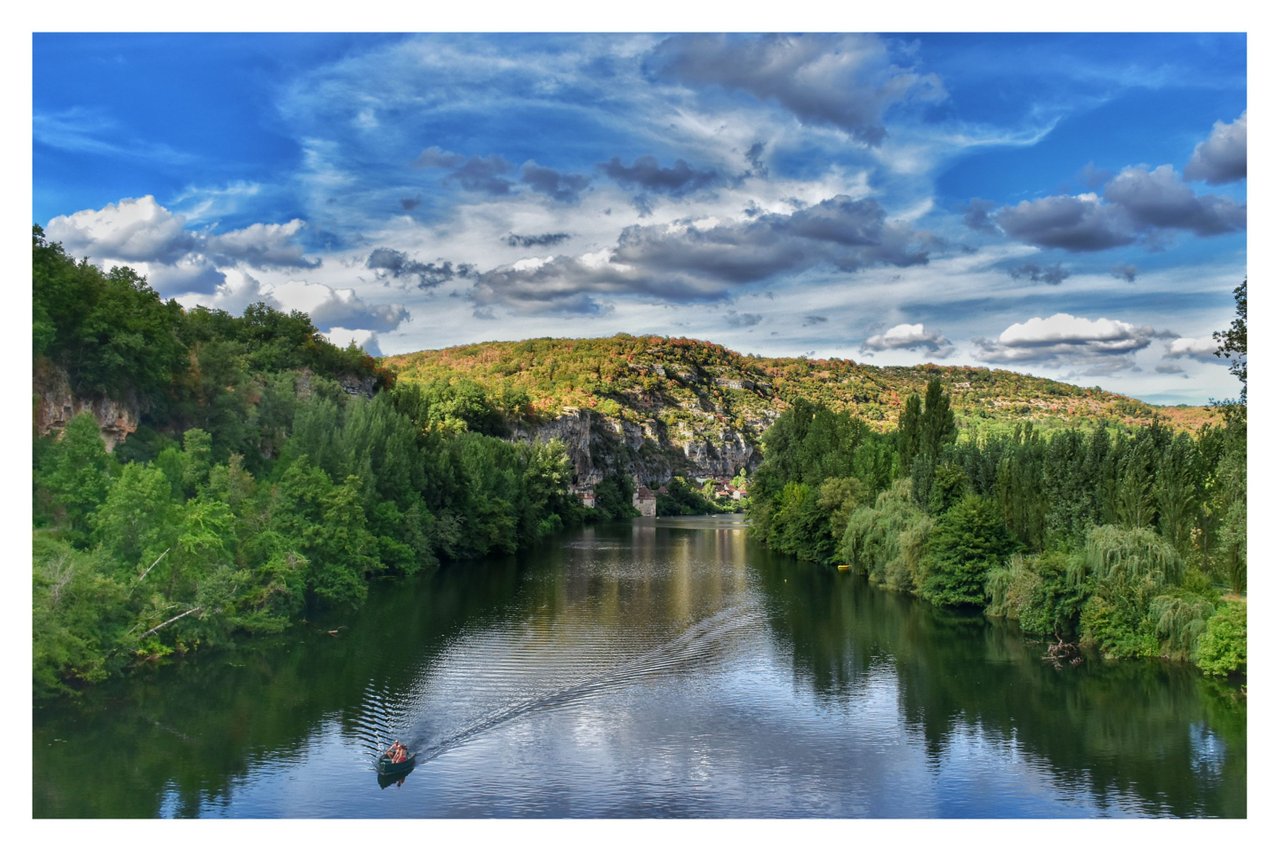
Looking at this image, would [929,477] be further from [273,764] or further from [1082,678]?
[273,764]

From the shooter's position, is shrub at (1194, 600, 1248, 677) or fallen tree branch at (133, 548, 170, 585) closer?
fallen tree branch at (133, 548, 170, 585)

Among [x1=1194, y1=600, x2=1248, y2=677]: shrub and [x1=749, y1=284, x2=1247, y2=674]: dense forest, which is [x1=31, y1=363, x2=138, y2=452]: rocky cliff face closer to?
[x1=749, y1=284, x2=1247, y2=674]: dense forest

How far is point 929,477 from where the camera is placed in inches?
1346

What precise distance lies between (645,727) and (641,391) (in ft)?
210

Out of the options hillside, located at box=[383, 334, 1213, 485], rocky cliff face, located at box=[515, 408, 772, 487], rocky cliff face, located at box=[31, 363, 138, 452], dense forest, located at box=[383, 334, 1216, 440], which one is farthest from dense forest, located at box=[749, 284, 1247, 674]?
rocky cliff face, located at box=[515, 408, 772, 487]

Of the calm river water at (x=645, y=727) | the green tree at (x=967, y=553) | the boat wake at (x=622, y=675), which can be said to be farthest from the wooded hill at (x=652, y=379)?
the calm river water at (x=645, y=727)

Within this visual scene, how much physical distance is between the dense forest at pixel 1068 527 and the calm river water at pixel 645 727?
1.21 meters

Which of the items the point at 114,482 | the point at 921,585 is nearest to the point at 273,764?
the point at 114,482

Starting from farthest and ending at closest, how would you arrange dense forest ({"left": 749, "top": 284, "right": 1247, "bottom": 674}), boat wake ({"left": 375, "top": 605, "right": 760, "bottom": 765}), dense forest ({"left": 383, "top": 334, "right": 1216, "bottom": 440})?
dense forest ({"left": 383, "top": 334, "right": 1216, "bottom": 440}) < dense forest ({"left": 749, "top": 284, "right": 1247, "bottom": 674}) < boat wake ({"left": 375, "top": 605, "right": 760, "bottom": 765})

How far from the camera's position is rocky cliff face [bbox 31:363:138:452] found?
68.6 feet

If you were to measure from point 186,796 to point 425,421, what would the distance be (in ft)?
101

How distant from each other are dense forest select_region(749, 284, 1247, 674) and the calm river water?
3.97 feet

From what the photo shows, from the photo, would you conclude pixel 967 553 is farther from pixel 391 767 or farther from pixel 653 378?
pixel 653 378

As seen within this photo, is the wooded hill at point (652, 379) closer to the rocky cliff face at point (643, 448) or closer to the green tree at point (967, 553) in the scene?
Answer: the rocky cliff face at point (643, 448)
